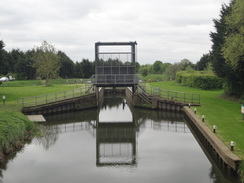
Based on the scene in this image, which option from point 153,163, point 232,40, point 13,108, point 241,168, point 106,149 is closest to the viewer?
point 241,168

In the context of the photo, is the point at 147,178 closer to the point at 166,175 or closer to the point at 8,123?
the point at 166,175

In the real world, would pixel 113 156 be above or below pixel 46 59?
below

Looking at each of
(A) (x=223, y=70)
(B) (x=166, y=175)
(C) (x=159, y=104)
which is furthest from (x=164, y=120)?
(B) (x=166, y=175)

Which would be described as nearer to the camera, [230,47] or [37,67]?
[230,47]

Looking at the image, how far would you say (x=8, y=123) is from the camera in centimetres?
2019

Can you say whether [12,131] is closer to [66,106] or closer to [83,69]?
[66,106]

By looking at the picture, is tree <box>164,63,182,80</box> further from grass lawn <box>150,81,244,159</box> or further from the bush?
grass lawn <box>150,81,244,159</box>

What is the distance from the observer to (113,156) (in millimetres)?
18453

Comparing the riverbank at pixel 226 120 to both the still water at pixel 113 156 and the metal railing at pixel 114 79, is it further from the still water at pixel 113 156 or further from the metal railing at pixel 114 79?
the metal railing at pixel 114 79

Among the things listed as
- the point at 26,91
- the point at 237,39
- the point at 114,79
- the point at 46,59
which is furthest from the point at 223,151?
the point at 46,59

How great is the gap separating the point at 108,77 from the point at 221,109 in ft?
49.5

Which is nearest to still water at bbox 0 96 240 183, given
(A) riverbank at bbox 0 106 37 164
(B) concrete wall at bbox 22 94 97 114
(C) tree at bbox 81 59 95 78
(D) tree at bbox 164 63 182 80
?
(A) riverbank at bbox 0 106 37 164

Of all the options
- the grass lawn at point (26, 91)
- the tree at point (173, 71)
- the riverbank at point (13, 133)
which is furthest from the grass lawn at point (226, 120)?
the tree at point (173, 71)

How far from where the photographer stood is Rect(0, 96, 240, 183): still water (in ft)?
48.4
